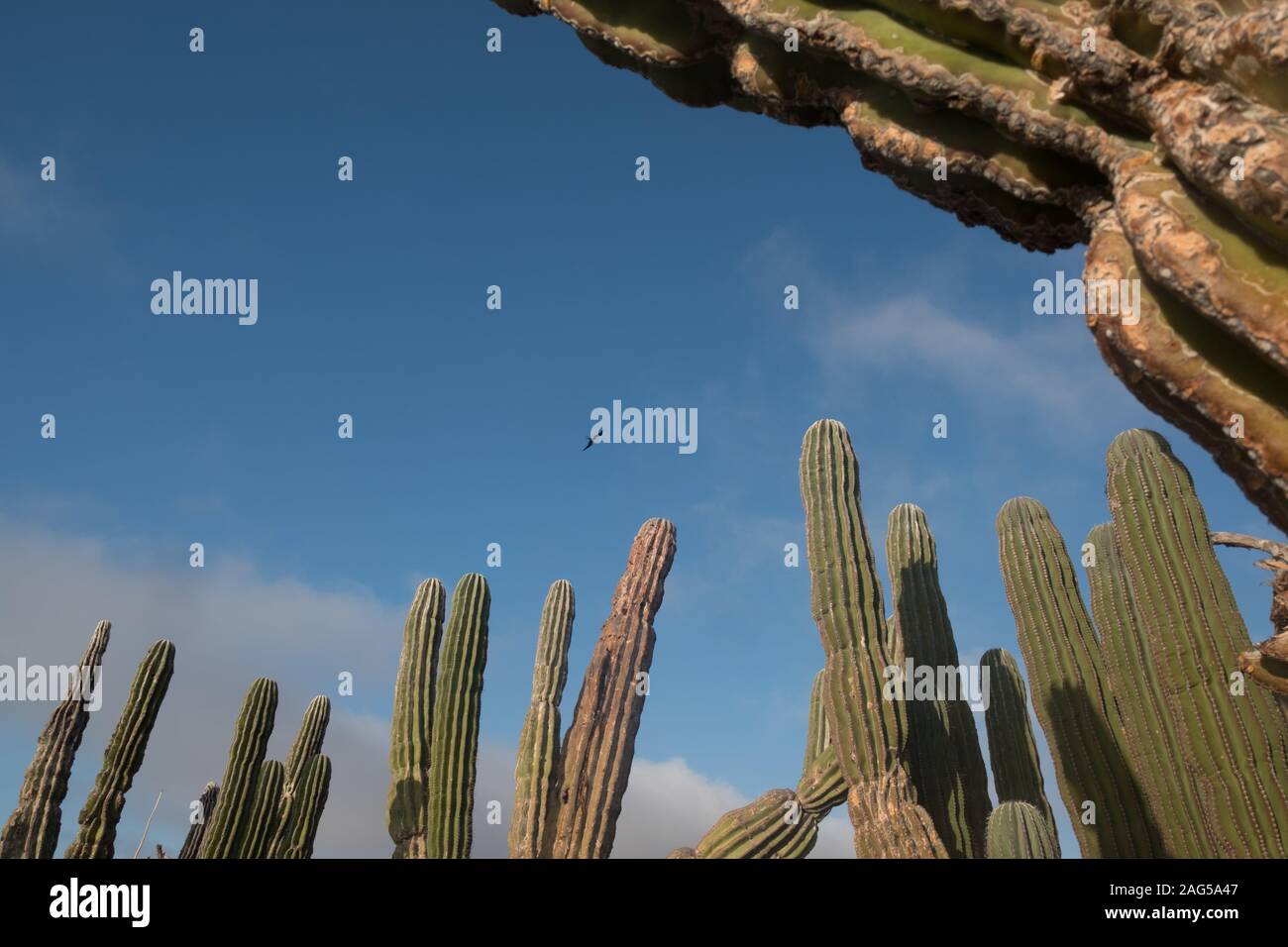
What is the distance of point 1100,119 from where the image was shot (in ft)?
7.44

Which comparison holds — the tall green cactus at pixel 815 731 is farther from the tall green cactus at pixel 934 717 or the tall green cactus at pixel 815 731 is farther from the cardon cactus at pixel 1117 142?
the cardon cactus at pixel 1117 142

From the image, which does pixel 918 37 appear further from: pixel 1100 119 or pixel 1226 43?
pixel 1226 43

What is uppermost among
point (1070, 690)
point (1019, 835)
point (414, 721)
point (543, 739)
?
point (414, 721)

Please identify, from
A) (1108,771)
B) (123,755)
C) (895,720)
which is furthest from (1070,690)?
(123,755)

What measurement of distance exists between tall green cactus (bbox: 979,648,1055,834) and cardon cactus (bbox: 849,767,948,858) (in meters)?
1.78

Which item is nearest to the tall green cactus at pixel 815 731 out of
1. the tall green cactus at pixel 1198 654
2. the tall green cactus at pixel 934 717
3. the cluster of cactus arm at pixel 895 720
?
the cluster of cactus arm at pixel 895 720

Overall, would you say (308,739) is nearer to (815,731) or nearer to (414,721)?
(414,721)

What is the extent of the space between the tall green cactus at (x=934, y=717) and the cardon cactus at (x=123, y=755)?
25.1ft

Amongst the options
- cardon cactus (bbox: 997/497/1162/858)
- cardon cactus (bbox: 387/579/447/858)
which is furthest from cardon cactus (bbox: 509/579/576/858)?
cardon cactus (bbox: 997/497/1162/858)

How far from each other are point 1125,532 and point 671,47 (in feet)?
15.3

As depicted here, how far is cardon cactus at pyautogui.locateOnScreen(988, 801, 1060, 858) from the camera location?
17.6 ft

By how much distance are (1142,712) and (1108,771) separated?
0.63 m

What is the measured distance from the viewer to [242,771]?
9.45 meters
